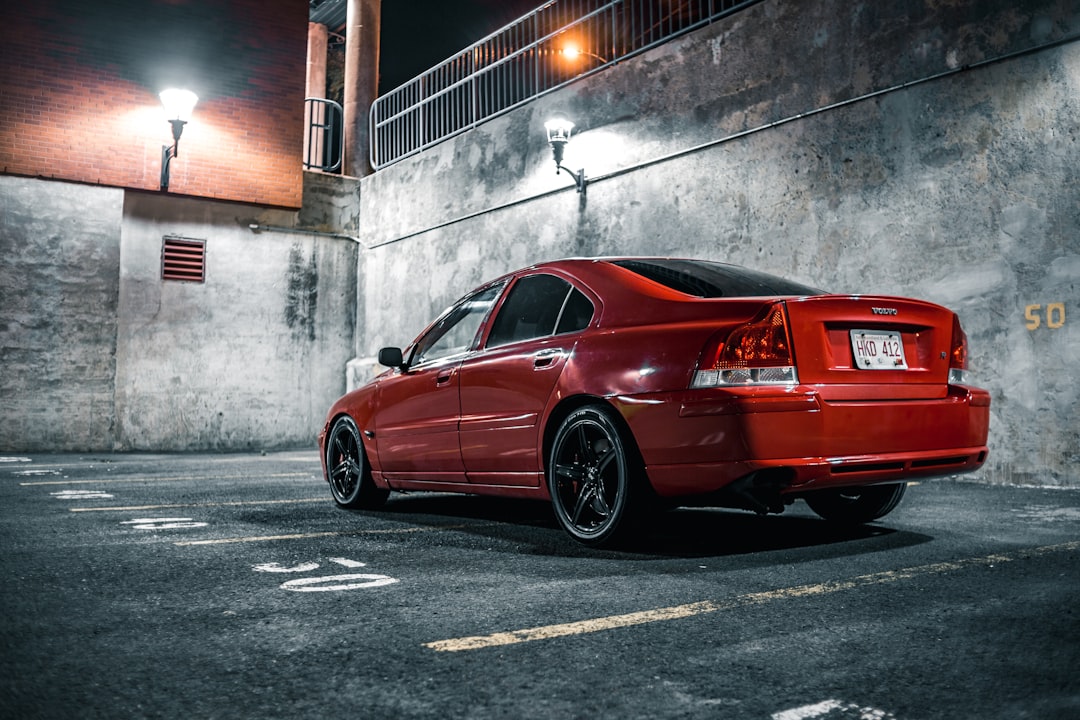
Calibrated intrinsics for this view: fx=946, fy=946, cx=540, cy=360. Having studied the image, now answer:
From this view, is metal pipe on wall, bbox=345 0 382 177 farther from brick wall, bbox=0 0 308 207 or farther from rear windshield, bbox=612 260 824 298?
rear windshield, bbox=612 260 824 298

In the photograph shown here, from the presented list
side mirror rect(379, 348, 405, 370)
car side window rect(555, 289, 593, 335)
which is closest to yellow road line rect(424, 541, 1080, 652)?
car side window rect(555, 289, 593, 335)

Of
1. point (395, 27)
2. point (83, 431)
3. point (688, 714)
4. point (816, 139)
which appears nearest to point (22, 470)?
point (83, 431)

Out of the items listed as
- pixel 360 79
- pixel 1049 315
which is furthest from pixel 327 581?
pixel 360 79

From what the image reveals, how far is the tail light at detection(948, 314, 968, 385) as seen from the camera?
4.35 meters

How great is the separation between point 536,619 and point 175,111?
1253 cm

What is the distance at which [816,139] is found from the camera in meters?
8.59

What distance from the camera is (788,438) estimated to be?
3771 mm

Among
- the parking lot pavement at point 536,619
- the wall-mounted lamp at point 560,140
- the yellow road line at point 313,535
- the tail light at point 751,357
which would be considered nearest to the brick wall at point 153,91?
the wall-mounted lamp at point 560,140

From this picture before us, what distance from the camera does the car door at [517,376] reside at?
4.60m

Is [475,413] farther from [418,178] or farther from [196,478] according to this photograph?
[418,178]

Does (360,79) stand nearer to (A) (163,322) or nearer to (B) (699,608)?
(A) (163,322)

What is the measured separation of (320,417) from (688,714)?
45.3 ft

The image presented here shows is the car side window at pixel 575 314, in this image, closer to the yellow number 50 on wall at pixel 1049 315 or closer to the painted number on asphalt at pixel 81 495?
the painted number on asphalt at pixel 81 495

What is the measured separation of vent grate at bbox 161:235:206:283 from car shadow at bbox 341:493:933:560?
9236 mm
